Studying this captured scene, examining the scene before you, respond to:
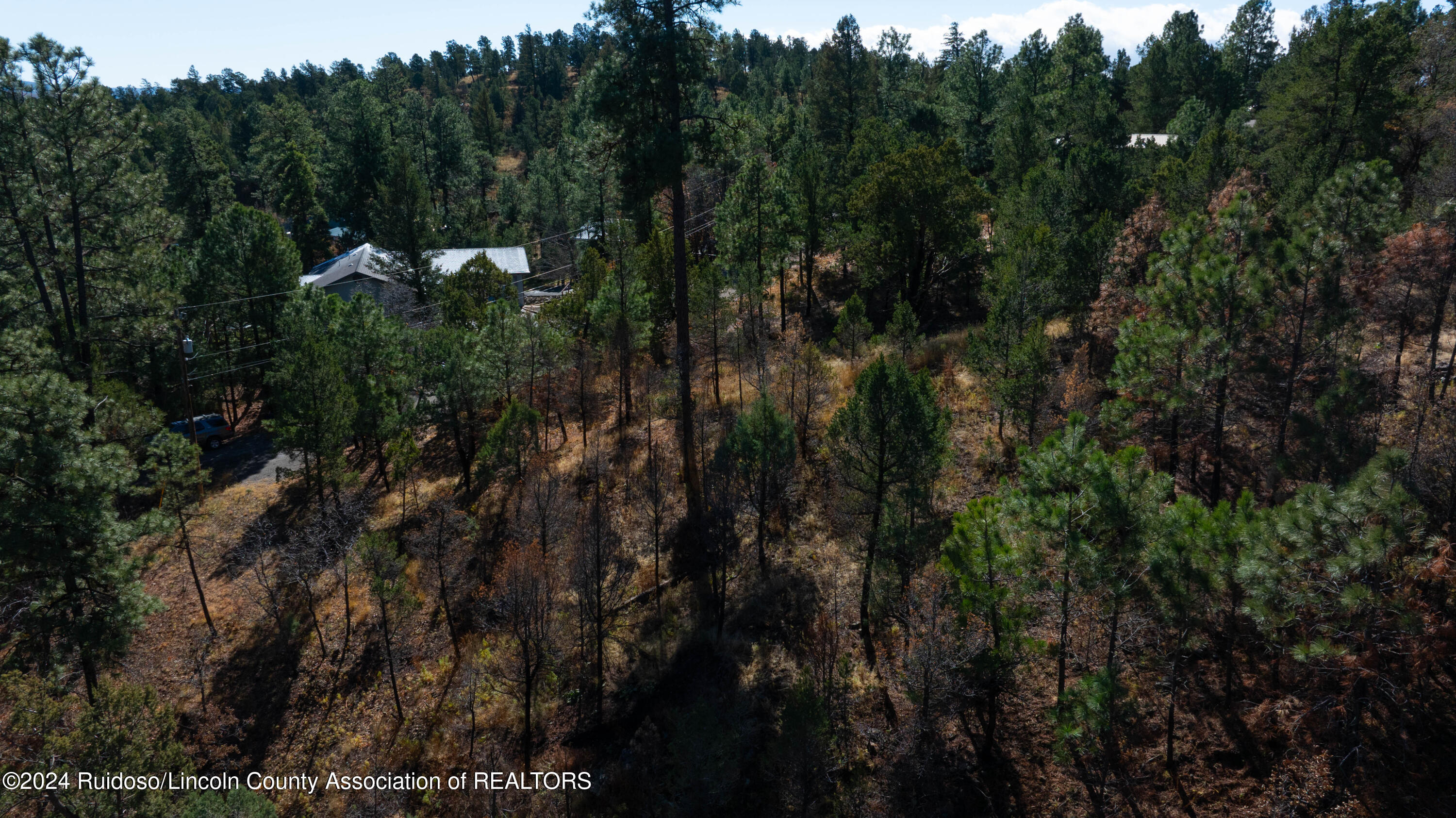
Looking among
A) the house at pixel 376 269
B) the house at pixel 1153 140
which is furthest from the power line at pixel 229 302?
the house at pixel 1153 140

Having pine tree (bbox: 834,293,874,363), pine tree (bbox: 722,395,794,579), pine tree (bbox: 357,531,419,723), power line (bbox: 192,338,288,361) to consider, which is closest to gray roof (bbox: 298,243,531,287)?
power line (bbox: 192,338,288,361)

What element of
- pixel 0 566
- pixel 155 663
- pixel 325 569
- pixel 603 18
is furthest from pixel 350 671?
pixel 603 18

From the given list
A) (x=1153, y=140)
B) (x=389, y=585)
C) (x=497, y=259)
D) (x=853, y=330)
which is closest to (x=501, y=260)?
(x=497, y=259)

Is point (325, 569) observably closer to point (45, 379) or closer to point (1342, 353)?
point (45, 379)

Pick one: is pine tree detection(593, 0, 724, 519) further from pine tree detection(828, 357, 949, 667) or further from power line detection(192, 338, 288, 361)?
power line detection(192, 338, 288, 361)

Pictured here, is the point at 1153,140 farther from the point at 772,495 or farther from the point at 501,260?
the point at 501,260

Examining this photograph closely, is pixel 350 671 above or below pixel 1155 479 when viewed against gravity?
below
